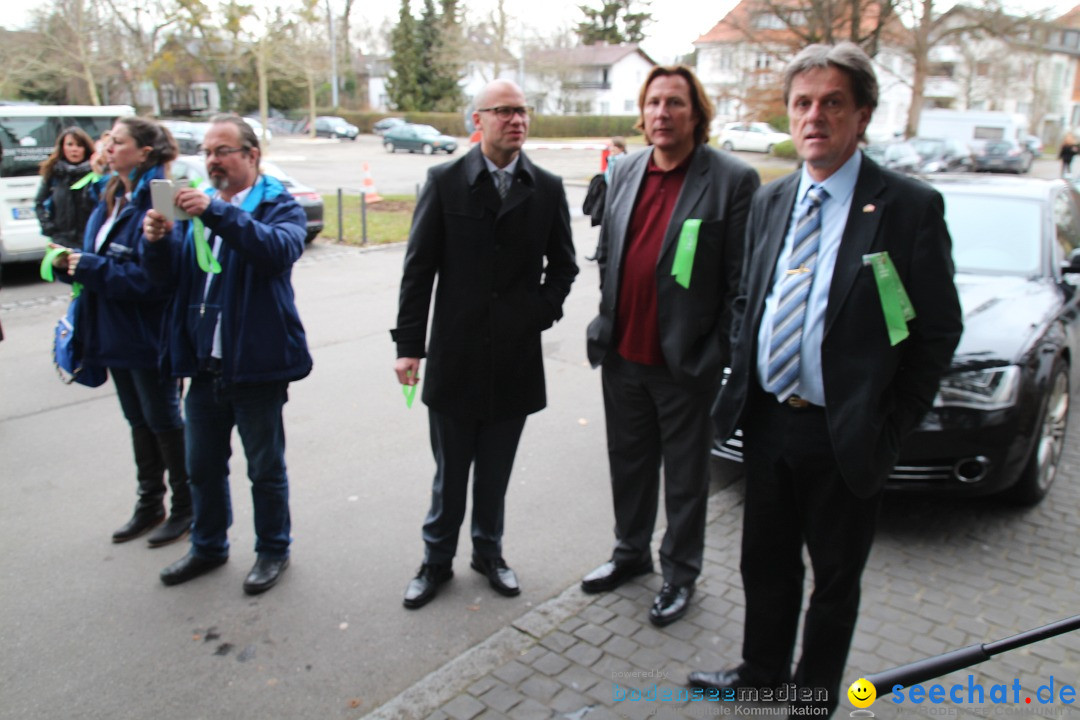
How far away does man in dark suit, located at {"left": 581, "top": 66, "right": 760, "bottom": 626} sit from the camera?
10.4 feet

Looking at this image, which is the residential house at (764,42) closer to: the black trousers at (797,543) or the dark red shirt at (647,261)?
the dark red shirt at (647,261)

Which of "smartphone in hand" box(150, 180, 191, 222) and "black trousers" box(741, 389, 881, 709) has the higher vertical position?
"smartphone in hand" box(150, 180, 191, 222)

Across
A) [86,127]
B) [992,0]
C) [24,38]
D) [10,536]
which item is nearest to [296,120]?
[24,38]

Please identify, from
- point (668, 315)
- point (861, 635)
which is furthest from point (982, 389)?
point (668, 315)

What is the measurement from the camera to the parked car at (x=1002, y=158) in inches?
1358

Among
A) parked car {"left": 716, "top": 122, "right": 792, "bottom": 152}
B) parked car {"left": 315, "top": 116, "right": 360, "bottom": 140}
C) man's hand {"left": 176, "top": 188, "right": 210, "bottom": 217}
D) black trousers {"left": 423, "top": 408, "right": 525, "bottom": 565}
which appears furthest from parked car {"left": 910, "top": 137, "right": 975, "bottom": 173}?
parked car {"left": 315, "top": 116, "right": 360, "bottom": 140}

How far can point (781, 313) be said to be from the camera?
101 inches

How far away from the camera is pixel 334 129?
4994 centimetres

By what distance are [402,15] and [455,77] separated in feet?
19.8

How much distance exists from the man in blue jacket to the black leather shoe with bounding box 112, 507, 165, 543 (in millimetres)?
542

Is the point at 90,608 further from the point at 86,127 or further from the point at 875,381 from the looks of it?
the point at 86,127

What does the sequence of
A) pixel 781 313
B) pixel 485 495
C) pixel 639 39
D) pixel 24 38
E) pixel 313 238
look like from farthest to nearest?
pixel 639 39 < pixel 24 38 < pixel 313 238 < pixel 485 495 < pixel 781 313

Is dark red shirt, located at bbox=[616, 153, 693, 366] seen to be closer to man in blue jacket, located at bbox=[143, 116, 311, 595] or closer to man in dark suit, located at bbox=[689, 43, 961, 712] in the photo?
man in dark suit, located at bbox=[689, 43, 961, 712]

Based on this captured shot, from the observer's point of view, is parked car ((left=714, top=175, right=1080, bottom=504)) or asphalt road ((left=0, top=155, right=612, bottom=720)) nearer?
asphalt road ((left=0, top=155, right=612, bottom=720))
